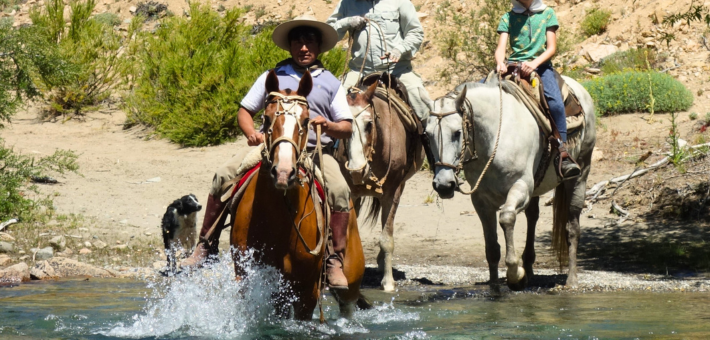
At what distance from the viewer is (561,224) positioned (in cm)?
937

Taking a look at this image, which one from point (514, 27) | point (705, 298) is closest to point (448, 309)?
point (705, 298)

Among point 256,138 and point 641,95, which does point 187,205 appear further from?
point 641,95

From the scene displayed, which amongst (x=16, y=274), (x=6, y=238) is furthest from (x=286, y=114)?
(x=6, y=238)

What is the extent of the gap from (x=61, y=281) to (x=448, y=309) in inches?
163

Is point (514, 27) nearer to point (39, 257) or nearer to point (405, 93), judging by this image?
point (405, 93)

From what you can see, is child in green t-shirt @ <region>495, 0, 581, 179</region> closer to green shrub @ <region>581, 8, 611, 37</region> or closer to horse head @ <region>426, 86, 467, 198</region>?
horse head @ <region>426, 86, 467, 198</region>

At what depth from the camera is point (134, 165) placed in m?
15.3

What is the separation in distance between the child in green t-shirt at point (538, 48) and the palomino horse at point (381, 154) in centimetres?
120

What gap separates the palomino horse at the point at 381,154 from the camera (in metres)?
8.00

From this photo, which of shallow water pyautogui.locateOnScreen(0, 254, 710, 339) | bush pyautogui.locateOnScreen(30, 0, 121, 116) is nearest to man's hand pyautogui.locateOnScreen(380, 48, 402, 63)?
shallow water pyautogui.locateOnScreen(0, 254, 710, 339)

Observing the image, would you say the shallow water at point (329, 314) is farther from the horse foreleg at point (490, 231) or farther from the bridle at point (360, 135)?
the bridle at point (360, 135)

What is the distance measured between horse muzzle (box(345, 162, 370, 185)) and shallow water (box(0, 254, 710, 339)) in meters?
1.09

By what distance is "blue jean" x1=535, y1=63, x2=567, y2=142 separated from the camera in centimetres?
811

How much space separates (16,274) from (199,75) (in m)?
9.07
